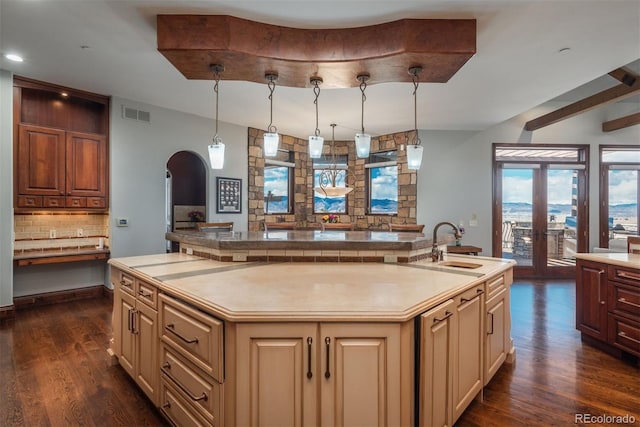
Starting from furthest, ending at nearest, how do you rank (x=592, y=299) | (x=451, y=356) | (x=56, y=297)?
1. (x=56, y=297)
2. (x=592, y=299)
3. (x=451, y=356)

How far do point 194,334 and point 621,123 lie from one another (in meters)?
7.50

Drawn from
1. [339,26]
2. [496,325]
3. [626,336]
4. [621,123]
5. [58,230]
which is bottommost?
[626,336]

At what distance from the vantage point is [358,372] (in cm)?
130

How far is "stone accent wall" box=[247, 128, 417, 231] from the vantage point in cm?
575

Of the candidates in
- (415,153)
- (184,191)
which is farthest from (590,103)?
(184,191)

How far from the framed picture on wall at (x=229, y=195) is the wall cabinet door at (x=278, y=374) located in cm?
423

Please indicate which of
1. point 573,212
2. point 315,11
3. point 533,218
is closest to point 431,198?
point 533,218

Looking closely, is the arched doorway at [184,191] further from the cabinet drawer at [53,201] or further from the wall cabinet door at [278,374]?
the wall cabinet door at [278,374]

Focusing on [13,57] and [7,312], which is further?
[7,312]

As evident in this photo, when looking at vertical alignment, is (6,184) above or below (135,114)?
below

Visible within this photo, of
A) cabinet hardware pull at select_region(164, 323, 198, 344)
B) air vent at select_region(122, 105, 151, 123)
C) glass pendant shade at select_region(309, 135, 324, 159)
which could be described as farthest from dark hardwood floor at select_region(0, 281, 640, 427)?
air vent at select_region(122, 105, 151, 123)

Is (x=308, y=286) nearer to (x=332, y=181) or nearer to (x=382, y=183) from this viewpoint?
(x=332, y=181)

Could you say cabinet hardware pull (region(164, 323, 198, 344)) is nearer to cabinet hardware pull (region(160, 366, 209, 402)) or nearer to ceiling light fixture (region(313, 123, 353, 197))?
cabinet hardware pull (region(160, 366, 209, 402))

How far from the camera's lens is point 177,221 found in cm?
587
